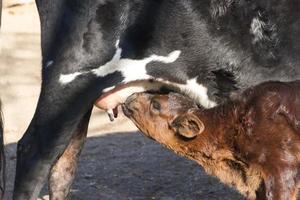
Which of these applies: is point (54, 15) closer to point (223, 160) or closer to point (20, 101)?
point (223, 160)

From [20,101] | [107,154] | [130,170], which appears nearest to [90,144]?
[107,154]

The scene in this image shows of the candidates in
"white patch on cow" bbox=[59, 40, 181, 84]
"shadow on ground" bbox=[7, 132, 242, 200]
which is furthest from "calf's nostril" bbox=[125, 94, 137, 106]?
"shadow on ground" bbox=[7, 132, 242, 200]

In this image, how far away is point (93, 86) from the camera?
5277mm

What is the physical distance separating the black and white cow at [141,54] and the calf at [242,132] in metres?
0.20

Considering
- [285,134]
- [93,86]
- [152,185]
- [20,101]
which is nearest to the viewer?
[285,134]

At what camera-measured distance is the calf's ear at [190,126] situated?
5.12 metres

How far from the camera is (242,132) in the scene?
507 cm

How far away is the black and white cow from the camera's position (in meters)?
5.20

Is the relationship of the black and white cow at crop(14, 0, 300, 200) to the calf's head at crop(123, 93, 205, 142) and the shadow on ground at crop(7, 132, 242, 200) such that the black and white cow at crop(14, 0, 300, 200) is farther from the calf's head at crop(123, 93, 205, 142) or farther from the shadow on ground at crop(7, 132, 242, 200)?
the shadow on ground at crop(7, 132, 242, 200)

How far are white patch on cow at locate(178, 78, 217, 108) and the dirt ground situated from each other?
1.19 metres

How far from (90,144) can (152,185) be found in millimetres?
1228

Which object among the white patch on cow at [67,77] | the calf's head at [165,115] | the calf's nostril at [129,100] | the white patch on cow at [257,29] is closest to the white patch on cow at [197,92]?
the calf's head at [165,115]

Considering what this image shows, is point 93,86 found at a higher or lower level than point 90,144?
Result: higher

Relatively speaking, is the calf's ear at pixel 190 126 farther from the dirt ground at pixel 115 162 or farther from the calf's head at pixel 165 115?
the dirt ground at pixel 115 162
